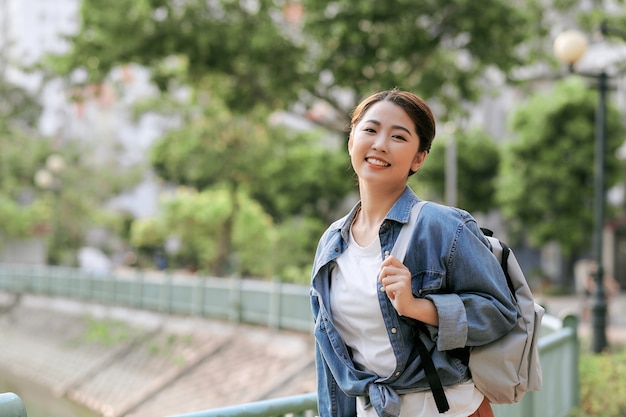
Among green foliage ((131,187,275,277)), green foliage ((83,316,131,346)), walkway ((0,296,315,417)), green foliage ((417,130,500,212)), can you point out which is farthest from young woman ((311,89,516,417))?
green foliage ((417,130,500,212))

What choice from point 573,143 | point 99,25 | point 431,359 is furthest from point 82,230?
point 431,359

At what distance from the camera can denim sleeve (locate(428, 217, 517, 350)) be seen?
7.54 feet

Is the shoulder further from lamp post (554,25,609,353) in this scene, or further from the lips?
lamp post (554,25,609,353)

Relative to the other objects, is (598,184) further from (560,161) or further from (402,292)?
(560,161)

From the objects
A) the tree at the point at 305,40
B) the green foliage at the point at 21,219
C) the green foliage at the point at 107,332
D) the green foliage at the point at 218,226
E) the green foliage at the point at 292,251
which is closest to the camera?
the tree at the point at 305,40

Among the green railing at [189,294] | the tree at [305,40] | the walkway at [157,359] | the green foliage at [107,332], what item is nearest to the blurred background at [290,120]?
the tree at [305,40]

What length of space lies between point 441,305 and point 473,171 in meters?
32.9

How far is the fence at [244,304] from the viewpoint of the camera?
17.2 ft

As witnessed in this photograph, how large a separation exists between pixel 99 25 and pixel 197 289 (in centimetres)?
715

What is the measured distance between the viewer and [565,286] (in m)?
32.2

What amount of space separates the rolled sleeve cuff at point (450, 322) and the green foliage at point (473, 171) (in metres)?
32.0

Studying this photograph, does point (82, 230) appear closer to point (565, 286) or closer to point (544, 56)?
point (565, 286)

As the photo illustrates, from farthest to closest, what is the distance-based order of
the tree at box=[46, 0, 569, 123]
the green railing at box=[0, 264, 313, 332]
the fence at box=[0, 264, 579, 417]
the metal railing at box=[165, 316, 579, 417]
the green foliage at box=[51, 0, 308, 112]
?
the green railing at box=[0, 264, 313, 332]
the green foliage at box=[51, 0, 308, 112]
the tree at box=[46, 0, 569, 123]
the fence at box=[0, 264, 579, 417]
the metal railing at box=[165, 316, 579, 417]

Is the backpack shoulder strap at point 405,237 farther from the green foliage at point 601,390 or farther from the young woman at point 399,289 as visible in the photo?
the green foliage at point 601,390
